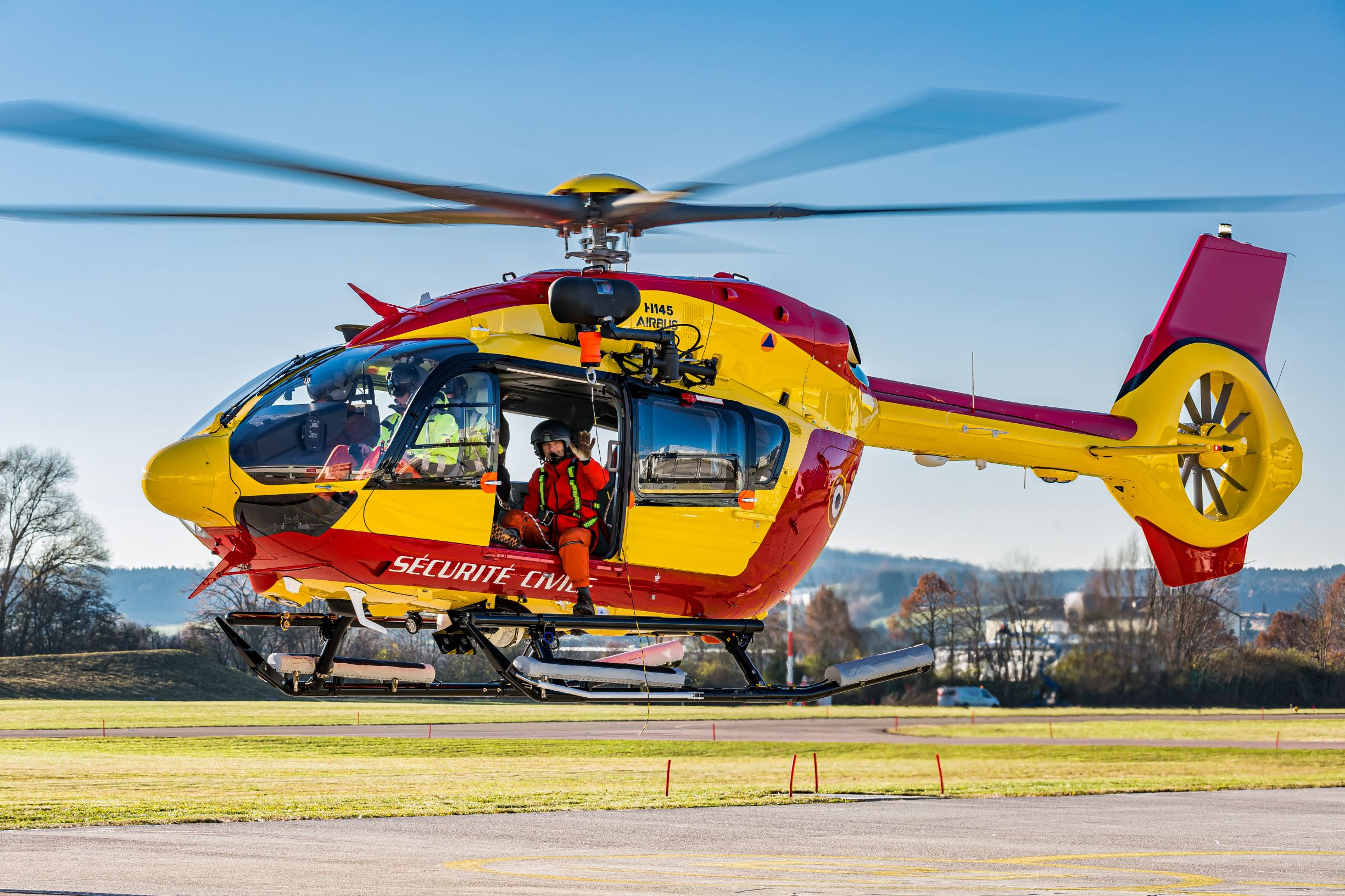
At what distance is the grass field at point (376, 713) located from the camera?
54188 mm

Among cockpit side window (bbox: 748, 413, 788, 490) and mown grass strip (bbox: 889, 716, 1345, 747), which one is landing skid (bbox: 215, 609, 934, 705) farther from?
mown grass strip (bbox: 889, 716, 1345, 747)

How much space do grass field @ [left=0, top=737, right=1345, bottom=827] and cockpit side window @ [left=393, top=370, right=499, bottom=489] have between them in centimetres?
1550

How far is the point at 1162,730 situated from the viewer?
5522 centimetres

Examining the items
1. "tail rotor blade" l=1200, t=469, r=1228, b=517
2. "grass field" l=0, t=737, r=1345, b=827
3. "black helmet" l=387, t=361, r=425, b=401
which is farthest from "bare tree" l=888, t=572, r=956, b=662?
"black helmet" l=387, t=361, r=425, b=401

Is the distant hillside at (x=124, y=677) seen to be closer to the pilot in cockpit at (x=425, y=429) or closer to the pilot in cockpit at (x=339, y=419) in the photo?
the pilot in cockpit at (x=339, y=419)

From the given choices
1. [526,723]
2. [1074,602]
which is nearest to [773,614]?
[1074,602]

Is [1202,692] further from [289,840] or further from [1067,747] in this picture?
[289,840]

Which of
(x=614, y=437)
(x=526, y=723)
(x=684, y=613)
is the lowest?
(x=526, y=723)

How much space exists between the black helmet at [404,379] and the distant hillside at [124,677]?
6207 centimetres

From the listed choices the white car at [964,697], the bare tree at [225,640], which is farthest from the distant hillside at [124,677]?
the white car at [964,697]

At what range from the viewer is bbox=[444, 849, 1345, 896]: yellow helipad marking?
16172 millimetres

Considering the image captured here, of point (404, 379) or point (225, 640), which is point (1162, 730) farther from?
point (404, 379)

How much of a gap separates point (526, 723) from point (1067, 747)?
74.8ft

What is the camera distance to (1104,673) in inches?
2547
